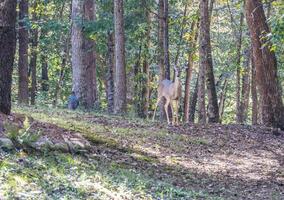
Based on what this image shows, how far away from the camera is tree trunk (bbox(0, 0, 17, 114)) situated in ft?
30.9

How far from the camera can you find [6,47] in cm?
952

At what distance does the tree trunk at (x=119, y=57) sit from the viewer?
17.1 m

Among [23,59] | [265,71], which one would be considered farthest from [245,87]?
[265,71]

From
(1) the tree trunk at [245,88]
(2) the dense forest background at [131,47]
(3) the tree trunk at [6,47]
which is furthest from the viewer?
(1) the tree trunk at [245,88]

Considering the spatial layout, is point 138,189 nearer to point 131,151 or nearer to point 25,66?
point 131,151

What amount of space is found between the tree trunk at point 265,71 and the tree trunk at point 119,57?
4.07m

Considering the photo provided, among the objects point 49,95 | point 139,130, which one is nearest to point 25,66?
point 49,95

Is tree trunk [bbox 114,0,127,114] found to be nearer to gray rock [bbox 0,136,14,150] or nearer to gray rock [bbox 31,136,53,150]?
gray rock [bbox 31,136,53,150]

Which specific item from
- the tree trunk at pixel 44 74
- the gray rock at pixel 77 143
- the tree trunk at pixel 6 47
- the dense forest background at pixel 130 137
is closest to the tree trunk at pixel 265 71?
the dense forest background at pixel 130 137

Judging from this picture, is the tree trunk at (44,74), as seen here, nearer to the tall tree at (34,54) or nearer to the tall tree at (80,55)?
the tall tree at (34,54)

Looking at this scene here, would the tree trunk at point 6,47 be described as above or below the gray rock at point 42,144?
above

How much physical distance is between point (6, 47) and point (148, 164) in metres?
3.34

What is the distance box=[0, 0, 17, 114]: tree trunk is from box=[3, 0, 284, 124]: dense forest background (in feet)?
26.2

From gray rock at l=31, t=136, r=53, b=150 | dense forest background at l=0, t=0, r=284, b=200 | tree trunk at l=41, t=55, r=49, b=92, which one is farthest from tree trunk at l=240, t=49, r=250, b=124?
gray rock at l=31, t=136, r=53, b=150
